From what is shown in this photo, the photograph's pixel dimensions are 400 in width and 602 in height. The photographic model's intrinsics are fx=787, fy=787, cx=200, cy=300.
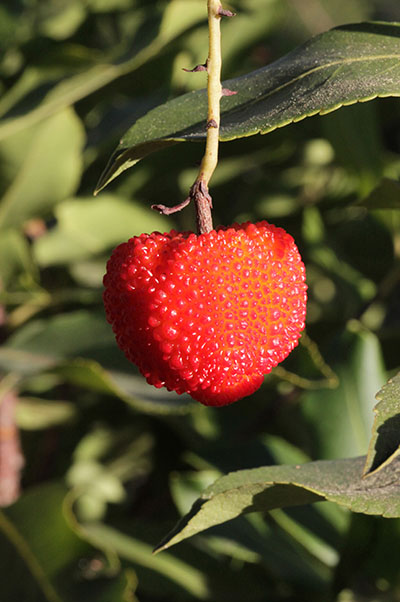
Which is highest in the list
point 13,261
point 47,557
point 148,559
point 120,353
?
point 13,261

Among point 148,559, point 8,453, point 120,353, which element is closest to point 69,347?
point 120,353

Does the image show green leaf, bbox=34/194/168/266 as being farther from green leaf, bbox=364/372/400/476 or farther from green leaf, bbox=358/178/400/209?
green leaf, bbox=364/372/400/476

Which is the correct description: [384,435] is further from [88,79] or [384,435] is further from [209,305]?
[88,79]

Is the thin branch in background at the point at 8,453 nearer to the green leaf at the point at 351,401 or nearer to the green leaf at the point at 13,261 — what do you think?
the green leaf at the point at 13,261

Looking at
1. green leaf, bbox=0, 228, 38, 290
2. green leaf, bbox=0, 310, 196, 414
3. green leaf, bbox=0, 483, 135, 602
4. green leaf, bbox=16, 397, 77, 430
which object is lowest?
green leaf, bbox=16, 397, 77, 430

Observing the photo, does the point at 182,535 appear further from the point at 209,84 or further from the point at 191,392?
the point at 209,84

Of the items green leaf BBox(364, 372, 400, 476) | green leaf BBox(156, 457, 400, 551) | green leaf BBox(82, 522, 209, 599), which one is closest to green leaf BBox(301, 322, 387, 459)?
green leaf BBox(82, 522, 209, 599)
